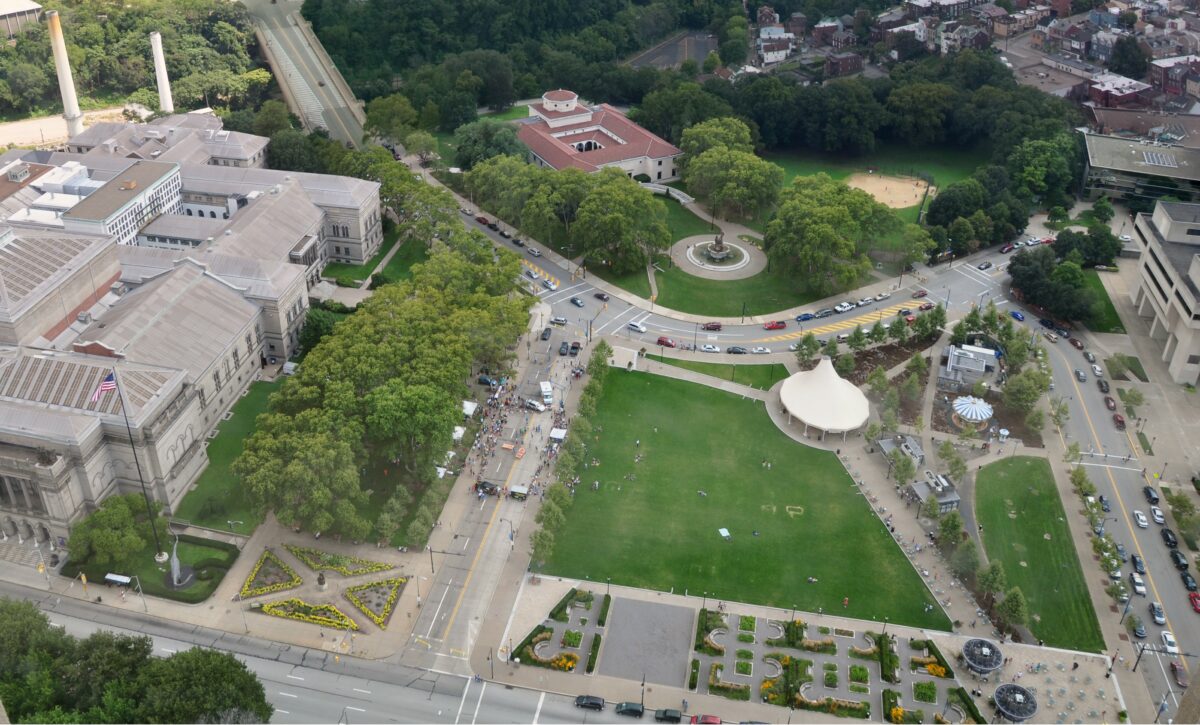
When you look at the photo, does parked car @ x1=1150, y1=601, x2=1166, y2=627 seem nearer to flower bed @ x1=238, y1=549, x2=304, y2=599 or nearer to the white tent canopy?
the white tent canopy

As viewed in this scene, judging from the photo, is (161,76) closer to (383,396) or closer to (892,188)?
(383,396)

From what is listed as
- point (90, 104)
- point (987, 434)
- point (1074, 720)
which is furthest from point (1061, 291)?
point (90, 104)

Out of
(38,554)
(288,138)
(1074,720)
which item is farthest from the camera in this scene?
(288,138)

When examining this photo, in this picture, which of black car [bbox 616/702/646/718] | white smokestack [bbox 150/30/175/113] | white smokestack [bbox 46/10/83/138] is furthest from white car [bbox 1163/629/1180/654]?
white smokestack [bbox 150/30/175/113]

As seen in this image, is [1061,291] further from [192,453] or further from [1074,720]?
[192,453]

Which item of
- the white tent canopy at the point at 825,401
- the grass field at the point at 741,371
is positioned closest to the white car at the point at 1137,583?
the white tent canopy at the point at 825,401

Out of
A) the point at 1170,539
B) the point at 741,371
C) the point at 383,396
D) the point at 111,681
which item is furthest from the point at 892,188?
the point at 111,681
